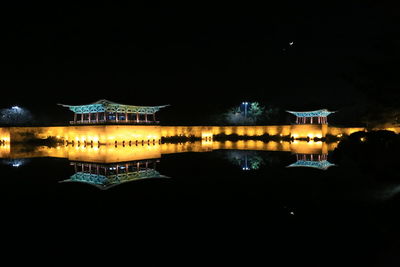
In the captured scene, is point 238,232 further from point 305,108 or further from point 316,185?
point 305,108

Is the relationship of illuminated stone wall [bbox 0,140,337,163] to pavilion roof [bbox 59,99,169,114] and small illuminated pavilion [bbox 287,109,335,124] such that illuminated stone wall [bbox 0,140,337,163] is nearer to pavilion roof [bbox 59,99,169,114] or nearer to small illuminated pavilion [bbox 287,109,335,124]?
pavilion roof [bbox 59,99,169,114]

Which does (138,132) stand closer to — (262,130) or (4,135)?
(4,135)

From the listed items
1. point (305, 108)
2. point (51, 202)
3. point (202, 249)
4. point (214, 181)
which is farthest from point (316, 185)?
point (305, 108)

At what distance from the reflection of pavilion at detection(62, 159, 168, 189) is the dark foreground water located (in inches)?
8.0

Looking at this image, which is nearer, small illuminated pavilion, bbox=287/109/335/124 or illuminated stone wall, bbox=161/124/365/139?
illuminated stone wall, bbox=161/124/365/139

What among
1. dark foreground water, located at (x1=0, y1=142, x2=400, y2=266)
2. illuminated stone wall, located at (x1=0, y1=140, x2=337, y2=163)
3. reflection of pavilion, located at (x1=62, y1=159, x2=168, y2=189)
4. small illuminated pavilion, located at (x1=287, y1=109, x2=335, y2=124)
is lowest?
dark foreground water, located at (x1=0, y1=142, x2=400, y2=266)

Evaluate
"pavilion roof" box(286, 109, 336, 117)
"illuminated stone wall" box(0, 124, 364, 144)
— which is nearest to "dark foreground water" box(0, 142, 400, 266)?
"illuminated stone wall" box(0, 124, 364, 144)

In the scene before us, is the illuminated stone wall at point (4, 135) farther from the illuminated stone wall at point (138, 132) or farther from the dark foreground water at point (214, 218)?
the dark foreground water at point (214, 218)

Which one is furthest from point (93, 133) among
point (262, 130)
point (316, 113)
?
point (316, 113)

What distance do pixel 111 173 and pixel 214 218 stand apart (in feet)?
23.4

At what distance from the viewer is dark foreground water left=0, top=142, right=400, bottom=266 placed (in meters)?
4.76

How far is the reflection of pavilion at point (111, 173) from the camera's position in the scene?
35.7ft

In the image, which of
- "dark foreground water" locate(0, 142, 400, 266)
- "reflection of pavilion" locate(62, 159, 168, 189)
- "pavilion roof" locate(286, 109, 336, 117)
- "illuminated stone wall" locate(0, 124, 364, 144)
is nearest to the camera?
"dark foreground water" locate(0, 142, 400, 266)

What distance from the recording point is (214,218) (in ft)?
21.1
